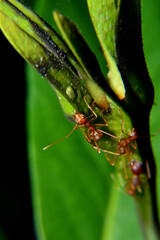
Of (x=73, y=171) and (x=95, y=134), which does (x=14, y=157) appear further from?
(x=95, y=134)

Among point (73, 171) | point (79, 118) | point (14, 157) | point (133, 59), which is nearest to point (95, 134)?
point (79, 118)

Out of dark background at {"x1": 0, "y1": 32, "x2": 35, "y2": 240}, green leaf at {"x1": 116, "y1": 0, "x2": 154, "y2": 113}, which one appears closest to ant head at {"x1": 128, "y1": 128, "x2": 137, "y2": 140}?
green leaf at {"x1": 116, "y1": 0, "x2": 154, "y2": 113}

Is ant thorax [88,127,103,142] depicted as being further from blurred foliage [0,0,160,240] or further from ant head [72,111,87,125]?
blurred foliage [0,0,160,240]

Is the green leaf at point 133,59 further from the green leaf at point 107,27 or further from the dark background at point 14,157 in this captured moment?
the dark background at point 14,157

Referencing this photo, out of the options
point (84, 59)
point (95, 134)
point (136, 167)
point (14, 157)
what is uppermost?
point (14, 157)

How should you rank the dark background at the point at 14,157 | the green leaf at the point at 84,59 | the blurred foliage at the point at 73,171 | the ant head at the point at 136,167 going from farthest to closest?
the dark background at the point at 14,157 → the blurred foliage at the point at 73,171 → the ant head at the point at 136,167 → the green leaf at the point at 84,59

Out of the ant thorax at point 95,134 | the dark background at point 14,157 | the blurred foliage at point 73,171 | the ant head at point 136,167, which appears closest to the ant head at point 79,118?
the ant thorax at point 95,134
